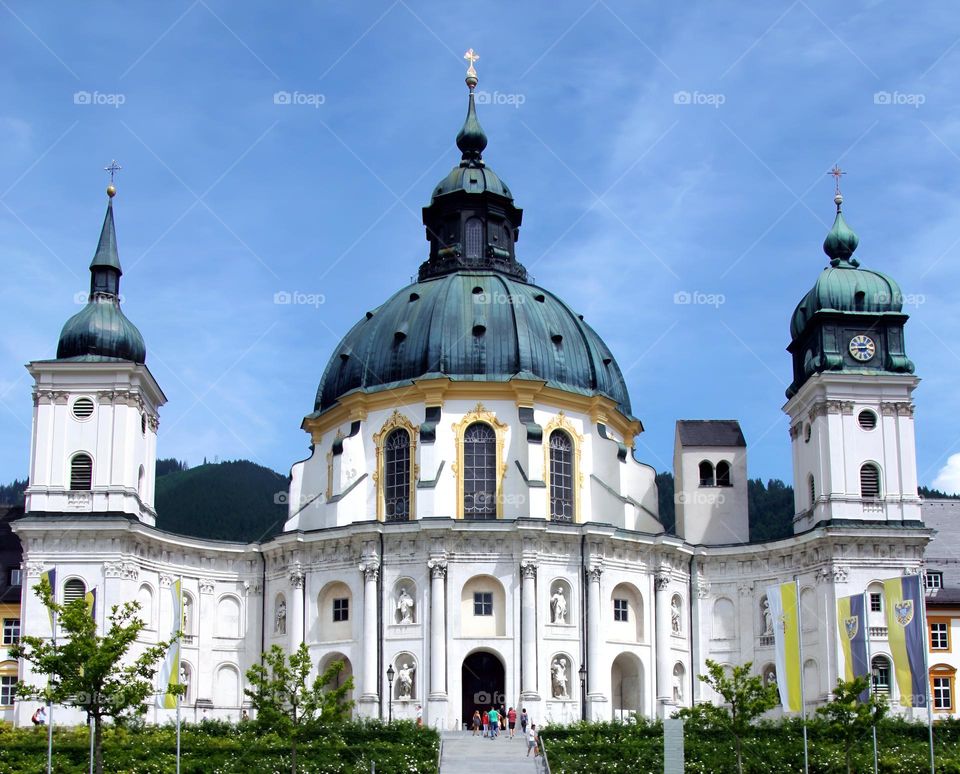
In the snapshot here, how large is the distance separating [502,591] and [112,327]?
22.6 metres

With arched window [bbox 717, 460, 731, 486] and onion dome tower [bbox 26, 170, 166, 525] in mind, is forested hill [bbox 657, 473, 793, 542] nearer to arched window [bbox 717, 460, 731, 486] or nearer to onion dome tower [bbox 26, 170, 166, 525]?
arched window [bbox 717, 460, 731, 486]

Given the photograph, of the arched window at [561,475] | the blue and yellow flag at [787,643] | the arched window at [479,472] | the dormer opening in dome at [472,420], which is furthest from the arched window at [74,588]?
the blue and yellow flag at [787,643]

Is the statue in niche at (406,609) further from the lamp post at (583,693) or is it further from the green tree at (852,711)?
the green tree at (852,711)

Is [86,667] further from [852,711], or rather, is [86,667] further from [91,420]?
[91,420]

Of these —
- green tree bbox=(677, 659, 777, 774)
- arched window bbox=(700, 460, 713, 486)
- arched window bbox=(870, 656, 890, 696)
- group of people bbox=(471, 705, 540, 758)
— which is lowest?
group of people bbox=(471, 705, 540, 758)

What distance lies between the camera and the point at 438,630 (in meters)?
68.7

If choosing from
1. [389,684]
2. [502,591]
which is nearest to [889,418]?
[502,591]

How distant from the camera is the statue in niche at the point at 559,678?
69.4m

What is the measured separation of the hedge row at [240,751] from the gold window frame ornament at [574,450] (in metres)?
17.7

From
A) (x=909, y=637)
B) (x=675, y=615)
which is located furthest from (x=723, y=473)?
(x=909, y=637)

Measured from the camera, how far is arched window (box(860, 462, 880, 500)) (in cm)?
7344

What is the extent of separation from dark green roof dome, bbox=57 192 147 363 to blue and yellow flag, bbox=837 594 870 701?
115 feet

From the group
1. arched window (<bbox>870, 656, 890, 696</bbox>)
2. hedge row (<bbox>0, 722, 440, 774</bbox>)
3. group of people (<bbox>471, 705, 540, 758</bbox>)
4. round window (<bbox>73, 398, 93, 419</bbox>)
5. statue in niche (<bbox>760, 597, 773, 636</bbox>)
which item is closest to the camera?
hedge row (<bbox>0, 722, 440, 774</bbox>)

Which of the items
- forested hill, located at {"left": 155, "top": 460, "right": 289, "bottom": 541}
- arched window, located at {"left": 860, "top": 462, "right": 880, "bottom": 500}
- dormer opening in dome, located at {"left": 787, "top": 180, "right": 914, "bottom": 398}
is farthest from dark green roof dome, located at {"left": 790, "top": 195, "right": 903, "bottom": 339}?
forested hill, located at {"left": 155, "top": 460, "right": 289, "bottom": 541}
